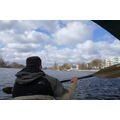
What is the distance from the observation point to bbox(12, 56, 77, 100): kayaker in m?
1.28

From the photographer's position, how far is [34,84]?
4.24 feet

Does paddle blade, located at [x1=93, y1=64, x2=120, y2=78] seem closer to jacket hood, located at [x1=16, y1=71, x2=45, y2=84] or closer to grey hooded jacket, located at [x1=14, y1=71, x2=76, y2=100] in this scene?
grey hooded jacket, located at [x1=14, y1=71, x2=76, y2=100]

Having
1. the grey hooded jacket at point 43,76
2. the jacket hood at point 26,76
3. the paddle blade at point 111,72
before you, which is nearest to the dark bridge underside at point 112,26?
the paddle blade at point 111,72

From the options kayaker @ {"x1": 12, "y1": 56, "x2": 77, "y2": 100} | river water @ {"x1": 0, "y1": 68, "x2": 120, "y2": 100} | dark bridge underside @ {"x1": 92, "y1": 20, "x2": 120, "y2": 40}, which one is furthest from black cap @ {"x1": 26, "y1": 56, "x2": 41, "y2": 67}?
river water @ {"x1": 0, "y1": 68, "x2": 120, "y2": 100}

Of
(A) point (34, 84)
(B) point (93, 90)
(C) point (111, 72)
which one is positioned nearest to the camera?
(A) point (34, 84)

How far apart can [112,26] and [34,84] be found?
1.63 metres

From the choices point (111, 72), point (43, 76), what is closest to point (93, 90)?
point (111, 72)

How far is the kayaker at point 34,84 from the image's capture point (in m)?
1.28

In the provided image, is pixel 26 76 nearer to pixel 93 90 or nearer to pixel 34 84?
pixel 34 84

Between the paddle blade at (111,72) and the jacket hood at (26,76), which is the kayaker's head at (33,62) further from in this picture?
the paddle blade at (111,72)

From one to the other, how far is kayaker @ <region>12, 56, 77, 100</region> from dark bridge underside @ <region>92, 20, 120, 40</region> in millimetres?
1402
